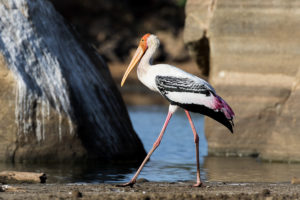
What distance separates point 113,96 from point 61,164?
1.57 metres

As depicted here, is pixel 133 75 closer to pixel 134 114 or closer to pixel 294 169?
pixel 134 114

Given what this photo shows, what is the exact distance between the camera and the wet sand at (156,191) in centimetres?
684

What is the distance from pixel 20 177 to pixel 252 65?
4780mm

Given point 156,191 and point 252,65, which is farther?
point 252,65

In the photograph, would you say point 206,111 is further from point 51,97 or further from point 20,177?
point 51,97

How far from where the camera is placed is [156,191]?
7.34m

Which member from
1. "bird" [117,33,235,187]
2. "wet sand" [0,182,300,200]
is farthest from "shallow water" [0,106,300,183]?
"bird" [117,33,235,187]

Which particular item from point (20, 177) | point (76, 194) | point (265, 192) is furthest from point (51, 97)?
point (265, 192)

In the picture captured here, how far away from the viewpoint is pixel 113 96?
36.7ft

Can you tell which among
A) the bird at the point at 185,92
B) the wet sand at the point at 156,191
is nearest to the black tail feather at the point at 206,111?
the bird at the point at 185,92

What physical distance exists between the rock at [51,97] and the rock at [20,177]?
182cm

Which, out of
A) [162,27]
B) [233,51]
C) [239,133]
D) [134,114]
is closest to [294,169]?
[239,133]

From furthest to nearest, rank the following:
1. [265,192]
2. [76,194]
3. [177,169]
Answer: [177,169], [265,192], [76,194]

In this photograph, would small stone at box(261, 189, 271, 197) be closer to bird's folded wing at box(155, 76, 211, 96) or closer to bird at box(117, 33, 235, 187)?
bird at box(117, 33, 235, 187)
